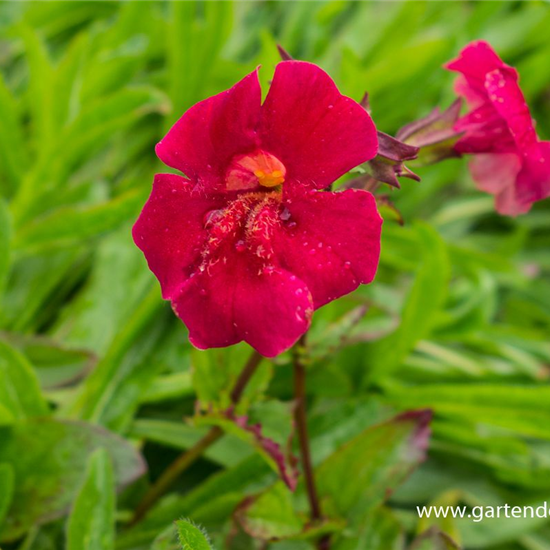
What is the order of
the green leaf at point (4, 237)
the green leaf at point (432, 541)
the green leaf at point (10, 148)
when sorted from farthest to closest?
1. the green leaf at point (10, 148)
2. the green leaf at point (4, 237)
3. the green leaf at point (432, 541)

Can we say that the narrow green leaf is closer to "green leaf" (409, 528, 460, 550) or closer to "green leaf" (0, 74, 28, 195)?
"green leaf" (0, 74, 28, 195)

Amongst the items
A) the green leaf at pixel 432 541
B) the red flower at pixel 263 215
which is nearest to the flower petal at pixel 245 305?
the red flower at pixel 263 215

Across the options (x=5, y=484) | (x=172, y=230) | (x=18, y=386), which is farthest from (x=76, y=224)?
(x=172, y=230)

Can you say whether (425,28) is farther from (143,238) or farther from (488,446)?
(143,238)

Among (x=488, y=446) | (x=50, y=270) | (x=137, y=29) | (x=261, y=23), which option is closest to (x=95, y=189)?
(x=50, y=270)

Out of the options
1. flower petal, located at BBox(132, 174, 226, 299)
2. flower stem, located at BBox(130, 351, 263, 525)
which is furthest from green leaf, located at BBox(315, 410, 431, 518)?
flower petal, located at BBox(132, 174, 226, 299)

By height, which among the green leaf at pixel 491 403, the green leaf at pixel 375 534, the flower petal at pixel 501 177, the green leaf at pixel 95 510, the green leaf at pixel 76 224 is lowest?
the green leaf at pixel 491 403

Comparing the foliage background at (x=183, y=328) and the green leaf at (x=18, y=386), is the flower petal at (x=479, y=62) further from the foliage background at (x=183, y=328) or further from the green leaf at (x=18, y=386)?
the green leaf at (x=18, y=386)
